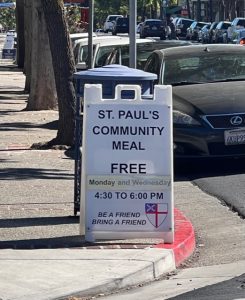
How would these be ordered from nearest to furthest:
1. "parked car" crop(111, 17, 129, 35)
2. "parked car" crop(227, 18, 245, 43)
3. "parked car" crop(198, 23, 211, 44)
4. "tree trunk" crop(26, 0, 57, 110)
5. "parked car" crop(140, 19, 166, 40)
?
"tree trunk" crop(26, 0, 57, 110)
"parked car" crop(227, 18, 245, 43)
"parked car" crop(198, 23, 211, 44)
"parked car" crop(111, 17, 129, 35)
"parked car" crop(140, 19, 166, 40)

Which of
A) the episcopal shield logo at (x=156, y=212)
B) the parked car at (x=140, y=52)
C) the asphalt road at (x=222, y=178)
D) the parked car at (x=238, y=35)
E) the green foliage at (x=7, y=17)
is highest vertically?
the episcopal shield logo at (x=156, y=212)

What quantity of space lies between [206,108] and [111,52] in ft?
25.2

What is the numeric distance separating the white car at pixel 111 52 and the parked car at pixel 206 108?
146 inches

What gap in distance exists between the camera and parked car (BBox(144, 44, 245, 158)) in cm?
1280

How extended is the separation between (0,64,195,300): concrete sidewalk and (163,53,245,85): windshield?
2.28 metres

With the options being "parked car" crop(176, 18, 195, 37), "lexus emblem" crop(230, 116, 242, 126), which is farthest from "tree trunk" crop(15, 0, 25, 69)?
"parked car" crop(176, 18, 195, 37)

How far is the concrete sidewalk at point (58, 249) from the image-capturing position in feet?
24.1

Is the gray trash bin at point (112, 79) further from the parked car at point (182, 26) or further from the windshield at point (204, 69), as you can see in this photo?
the parked car at point (182, 26)

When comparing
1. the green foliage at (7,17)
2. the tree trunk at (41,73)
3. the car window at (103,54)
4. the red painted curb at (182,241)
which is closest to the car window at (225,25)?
the green foliage at (7,17)

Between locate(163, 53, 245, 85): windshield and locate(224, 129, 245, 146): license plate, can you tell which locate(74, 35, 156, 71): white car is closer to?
locate(163, 53, 245, 85): windshield

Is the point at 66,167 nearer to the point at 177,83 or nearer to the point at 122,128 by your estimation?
the point at 177,83

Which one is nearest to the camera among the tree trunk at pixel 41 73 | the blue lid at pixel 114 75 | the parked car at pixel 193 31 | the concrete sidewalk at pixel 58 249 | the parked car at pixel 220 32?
the concrete sidewalk at pixel 58 249

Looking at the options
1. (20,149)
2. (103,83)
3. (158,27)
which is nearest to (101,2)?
(158,27)

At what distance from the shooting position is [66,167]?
536 inches
